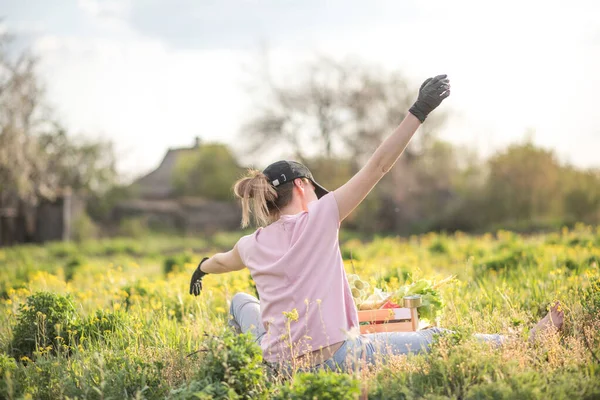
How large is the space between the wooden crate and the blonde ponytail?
94cm

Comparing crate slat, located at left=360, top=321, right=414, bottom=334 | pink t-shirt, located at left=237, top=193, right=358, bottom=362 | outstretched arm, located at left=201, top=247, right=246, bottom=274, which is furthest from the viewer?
crate slat, located at left=360, top=321, right=414, bottom=334

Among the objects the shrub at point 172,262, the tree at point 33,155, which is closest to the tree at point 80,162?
the tree at point 33,155

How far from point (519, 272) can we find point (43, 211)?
16.7 m

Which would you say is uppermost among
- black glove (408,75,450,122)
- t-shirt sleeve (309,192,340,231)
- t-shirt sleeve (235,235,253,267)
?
black glove (408,75,450,122)

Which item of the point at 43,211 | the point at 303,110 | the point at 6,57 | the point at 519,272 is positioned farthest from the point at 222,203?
the point at 519,272

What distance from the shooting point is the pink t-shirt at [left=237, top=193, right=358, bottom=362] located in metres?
3.03

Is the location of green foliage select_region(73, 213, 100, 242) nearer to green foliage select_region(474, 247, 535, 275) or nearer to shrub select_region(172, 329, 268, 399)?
green foliage select_region(474, 247, 535, 275)

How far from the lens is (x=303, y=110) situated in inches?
873

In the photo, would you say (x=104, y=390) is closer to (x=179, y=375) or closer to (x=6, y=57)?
(x=179, y=375)

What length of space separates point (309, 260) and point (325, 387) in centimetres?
75

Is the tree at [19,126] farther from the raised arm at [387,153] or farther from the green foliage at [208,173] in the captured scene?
the raised arm at [387,153]

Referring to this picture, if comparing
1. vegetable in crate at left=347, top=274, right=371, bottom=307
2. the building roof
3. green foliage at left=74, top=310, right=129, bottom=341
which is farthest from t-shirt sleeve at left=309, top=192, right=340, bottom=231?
the building roof

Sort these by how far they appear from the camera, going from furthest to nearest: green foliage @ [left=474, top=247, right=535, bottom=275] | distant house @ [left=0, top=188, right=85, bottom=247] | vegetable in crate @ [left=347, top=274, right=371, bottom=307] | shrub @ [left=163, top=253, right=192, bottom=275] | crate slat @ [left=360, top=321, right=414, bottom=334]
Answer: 1. distant house @ [left=0, top=188, right=85, bottom=247]
2. shrub @ [left=163, top=253, right=192, bottom=275]
3. green foliage @ [left=474, top=247, right=535, bottom=275]
4. vegetable in crate @ [left=347, top=274, right=371, bottom=307]
5. crate slat @ [left=360, top=321, right=414, bottom=334]

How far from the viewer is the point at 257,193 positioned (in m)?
3.27
